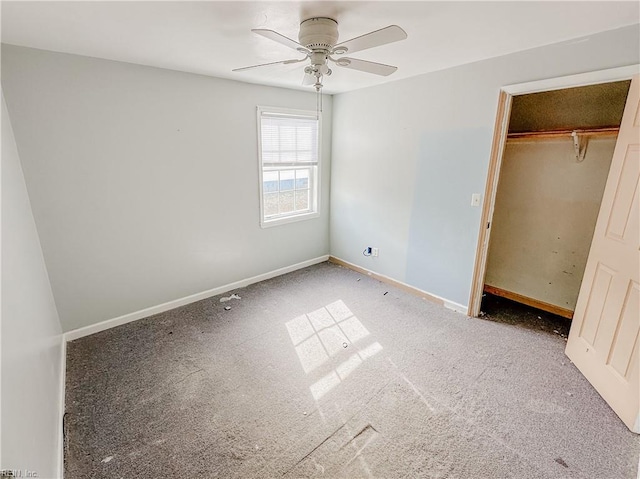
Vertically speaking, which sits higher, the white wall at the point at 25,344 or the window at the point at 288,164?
the window at the point at 288,164

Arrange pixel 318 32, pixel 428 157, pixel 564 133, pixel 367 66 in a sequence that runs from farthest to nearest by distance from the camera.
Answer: pixel 428 157 < pixel 564 133 < pixel 367 66 < pixel 318 32

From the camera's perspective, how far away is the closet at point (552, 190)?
8.44 feet

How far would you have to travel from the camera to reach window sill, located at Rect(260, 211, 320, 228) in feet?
11.8

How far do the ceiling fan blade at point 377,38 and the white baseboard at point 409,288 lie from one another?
2.50 metres

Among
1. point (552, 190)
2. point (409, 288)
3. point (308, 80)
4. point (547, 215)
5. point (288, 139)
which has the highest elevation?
point (308, 80)

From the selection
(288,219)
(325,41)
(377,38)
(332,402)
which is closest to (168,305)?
(288,219)

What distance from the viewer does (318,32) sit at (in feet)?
5.34

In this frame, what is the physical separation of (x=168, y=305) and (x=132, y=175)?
129 centimetres

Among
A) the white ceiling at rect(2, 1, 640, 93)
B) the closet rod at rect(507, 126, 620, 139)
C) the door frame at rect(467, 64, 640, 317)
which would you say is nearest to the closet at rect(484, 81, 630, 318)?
the closet rod at rect(507, 126, 620, 139)

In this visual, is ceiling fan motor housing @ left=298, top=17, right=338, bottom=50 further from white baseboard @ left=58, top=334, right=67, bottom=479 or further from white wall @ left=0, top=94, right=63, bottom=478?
white baseboard @ left=58, top=334, right=67, bottom=479

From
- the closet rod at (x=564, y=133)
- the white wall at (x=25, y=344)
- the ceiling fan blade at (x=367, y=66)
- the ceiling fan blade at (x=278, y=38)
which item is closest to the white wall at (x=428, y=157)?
the closet rod at (x=564, y=133)

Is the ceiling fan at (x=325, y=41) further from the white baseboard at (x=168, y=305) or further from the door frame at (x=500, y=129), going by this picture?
the white baseboard at (x=168, y=305)

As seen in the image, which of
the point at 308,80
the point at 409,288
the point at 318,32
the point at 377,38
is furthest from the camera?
the point at 409,288

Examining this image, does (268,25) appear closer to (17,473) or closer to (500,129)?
(500,129)
